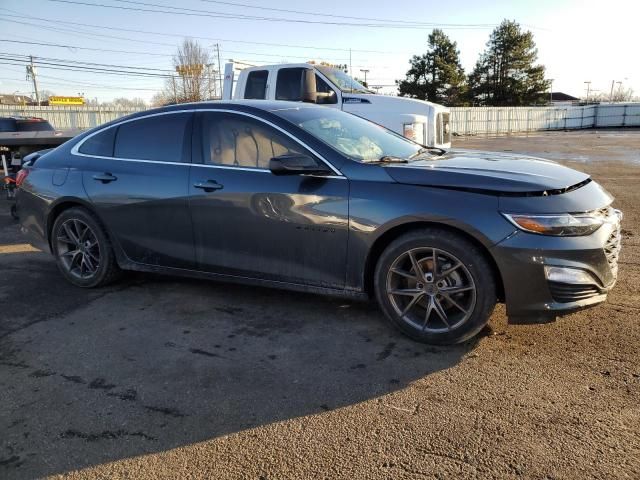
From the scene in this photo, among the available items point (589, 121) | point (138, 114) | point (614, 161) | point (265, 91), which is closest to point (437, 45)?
point (589, 121)

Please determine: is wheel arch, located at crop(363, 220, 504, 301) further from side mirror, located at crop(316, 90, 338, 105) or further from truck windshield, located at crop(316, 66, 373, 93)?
truck windshield, located at crop(316, 66, 373, 93)

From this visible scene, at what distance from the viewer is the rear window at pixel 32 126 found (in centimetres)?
1343

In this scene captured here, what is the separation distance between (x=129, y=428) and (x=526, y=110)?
4949cm

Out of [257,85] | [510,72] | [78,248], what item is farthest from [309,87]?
[510,72]

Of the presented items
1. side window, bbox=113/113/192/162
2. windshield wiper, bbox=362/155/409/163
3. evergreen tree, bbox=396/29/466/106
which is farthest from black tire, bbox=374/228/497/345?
evergreen tree, bbox=396/29/466/106

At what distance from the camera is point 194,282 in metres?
5.30

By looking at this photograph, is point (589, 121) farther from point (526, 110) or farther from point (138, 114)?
point (138, 114)

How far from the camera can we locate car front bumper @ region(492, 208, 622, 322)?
3.28m

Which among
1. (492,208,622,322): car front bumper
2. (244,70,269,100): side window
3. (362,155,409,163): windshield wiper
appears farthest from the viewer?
(244,70,269,100): side window

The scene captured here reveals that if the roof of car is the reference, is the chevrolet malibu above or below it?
below

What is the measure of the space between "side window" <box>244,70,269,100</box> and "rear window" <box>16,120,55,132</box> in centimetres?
599

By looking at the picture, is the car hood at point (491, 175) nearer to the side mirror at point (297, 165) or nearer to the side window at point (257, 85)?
the side mirror at point (297, 165)

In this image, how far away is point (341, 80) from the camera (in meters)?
9.97

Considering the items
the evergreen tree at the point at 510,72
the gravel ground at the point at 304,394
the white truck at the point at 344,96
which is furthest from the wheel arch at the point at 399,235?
the evergreen tree at the point at 510,72
